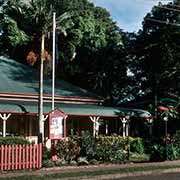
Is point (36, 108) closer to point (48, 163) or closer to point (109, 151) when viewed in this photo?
point (109, 151)

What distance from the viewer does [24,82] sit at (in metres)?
38.7

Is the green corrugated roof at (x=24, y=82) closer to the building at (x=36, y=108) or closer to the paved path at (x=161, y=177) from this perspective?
the building at (x=36, y=108)

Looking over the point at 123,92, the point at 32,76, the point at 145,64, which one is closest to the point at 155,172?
the point at 32,76

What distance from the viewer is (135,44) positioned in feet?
163

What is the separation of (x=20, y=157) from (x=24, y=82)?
17.2 meters

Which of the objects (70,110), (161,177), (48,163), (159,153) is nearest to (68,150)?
(48,163)

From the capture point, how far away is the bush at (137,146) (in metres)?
34.3

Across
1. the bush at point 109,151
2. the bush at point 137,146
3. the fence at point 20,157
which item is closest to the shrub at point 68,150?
the bush at point 109,151

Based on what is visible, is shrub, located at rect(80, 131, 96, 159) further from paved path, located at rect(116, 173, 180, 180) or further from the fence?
paved path, located at rect(116, 173, 180, 180)

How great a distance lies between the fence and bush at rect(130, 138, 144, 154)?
42.7 ft

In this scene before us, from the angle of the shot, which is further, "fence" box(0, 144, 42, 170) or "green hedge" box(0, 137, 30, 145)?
"green hedge" box(0, 137, 30, 145)

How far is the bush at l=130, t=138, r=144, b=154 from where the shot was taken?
34344 millimetres

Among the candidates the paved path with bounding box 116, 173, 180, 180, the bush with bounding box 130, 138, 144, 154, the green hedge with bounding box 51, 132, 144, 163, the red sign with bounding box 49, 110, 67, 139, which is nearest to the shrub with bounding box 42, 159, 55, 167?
the green hedge with bounding box 51, 132, 144, 163

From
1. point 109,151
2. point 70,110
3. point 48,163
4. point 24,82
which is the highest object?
point 24,82
